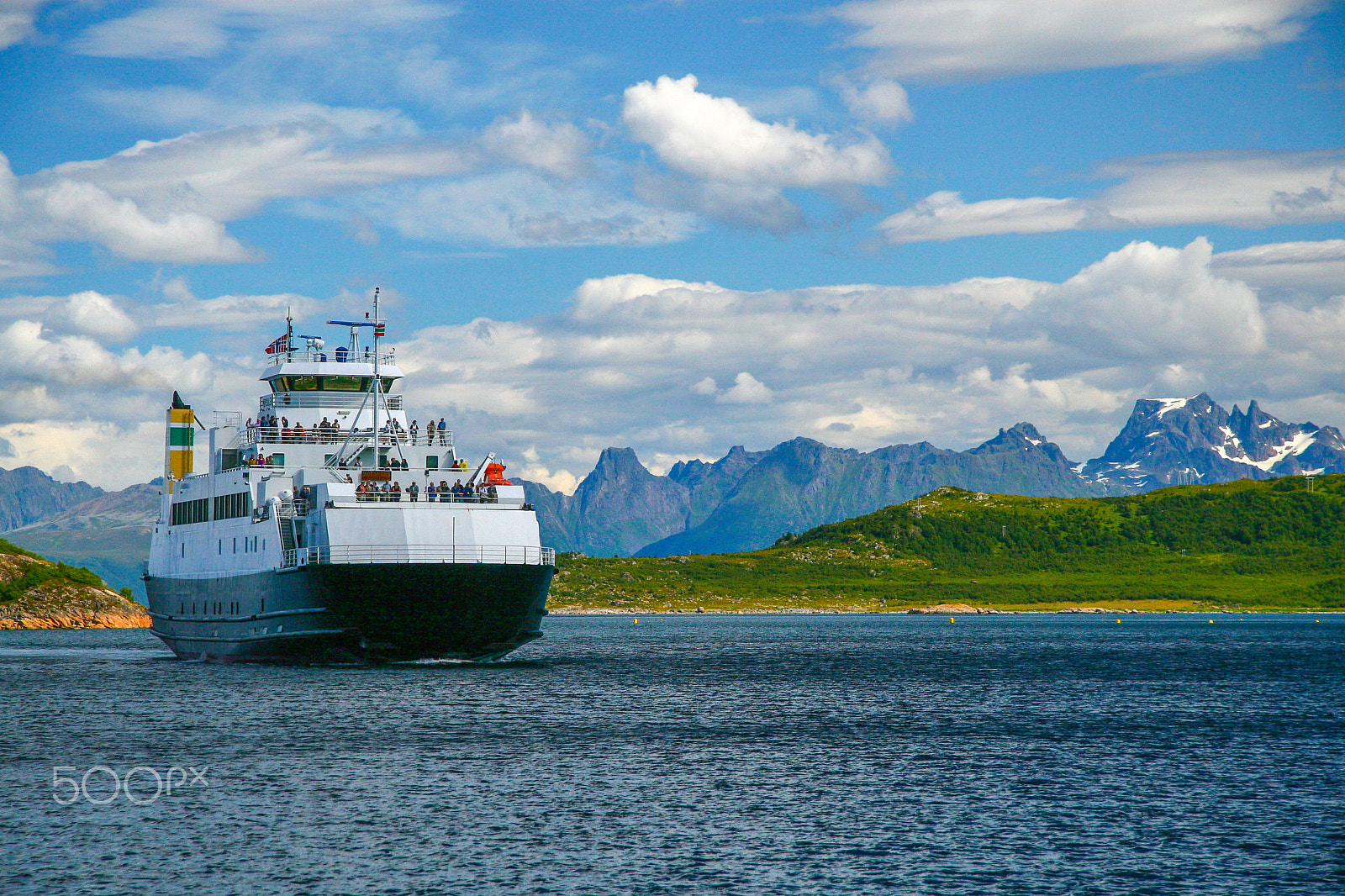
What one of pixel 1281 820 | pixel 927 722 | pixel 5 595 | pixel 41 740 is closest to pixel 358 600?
pixel 41 740

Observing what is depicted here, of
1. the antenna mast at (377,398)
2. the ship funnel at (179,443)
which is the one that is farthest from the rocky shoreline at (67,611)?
the antenna mast at (377,398)

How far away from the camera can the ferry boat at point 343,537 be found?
63.4 m

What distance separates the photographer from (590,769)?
4381 cm

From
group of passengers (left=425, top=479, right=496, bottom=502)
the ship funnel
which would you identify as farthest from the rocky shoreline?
group of passengers (left=425, top=479, right=496, bottom=502)

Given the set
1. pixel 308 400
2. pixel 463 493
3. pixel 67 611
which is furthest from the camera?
pixel 67 611

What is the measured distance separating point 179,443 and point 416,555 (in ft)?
111

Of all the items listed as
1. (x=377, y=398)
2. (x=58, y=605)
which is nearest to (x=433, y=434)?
(x=377, y=398)

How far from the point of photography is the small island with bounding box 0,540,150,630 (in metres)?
161

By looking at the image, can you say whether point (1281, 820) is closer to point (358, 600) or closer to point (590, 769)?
point (590, 769)

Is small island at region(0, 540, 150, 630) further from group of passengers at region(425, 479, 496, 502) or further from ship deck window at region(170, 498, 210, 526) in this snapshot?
group of passengers at region(425, 479, 496, 502)

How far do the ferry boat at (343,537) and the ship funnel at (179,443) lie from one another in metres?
0.53

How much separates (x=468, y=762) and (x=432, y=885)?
15.8m

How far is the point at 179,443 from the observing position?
8894cm

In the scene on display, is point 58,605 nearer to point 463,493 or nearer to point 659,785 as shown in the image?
point 463,493
